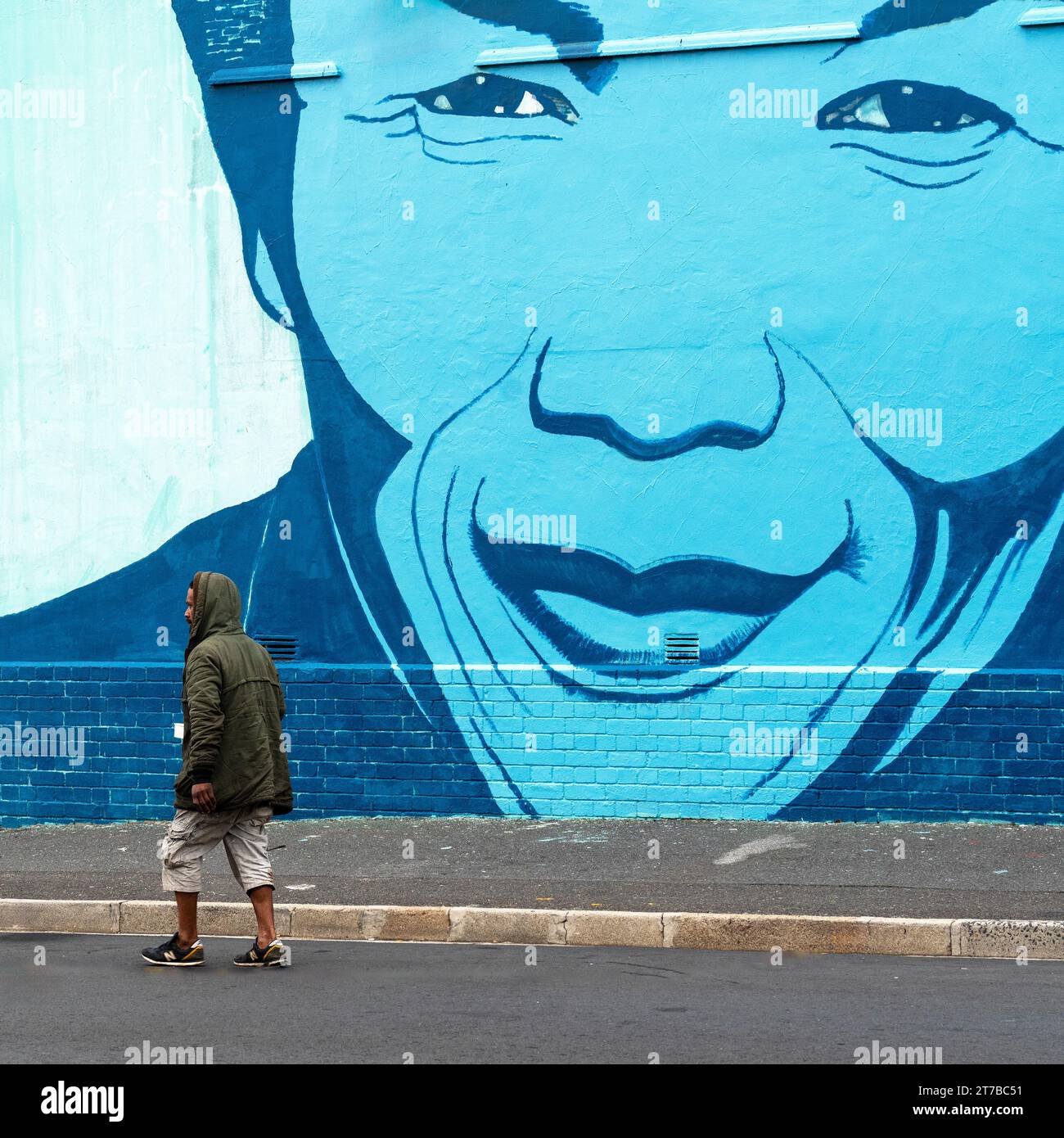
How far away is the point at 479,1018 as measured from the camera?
19.7 ft

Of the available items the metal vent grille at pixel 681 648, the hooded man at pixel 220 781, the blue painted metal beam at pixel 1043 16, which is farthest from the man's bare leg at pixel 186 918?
the blue painted metal beam at pixel 1043 16

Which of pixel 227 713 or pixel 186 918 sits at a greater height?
pixel 227 713

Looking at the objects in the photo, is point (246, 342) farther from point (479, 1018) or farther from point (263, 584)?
point (479, 1018)

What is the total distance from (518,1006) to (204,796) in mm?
1741

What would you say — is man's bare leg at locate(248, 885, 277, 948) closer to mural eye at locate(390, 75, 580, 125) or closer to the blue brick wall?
the blue brick wall

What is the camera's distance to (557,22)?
35.4 ft

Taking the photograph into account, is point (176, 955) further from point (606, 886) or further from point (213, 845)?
point (606, 886)

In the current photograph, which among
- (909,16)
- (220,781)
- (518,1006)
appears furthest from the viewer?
(909,16)

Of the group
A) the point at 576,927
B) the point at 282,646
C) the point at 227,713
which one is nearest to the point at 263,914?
the point at 227,713

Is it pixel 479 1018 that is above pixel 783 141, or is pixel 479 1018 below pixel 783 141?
below

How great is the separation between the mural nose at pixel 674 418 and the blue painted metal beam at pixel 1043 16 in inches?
104

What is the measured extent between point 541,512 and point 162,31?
466 cm

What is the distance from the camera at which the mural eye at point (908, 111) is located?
10180 mm
